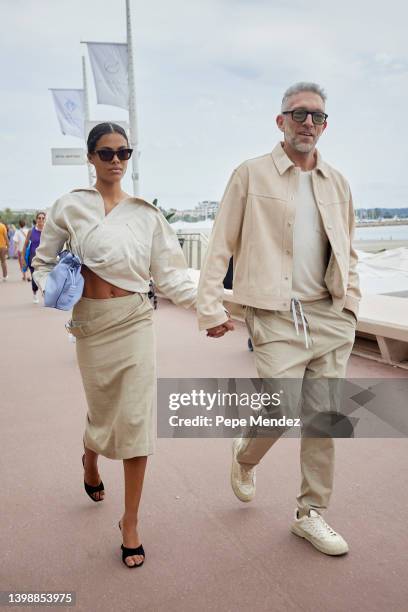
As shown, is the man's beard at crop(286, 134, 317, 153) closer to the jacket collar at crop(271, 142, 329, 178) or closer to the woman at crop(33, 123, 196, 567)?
the jacket collar at crop(271, 142, 329, 178)

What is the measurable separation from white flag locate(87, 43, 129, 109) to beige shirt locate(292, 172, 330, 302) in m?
12.5

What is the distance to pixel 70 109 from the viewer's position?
1897cm

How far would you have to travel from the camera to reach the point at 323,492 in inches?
116

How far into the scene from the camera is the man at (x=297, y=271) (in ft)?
9.39

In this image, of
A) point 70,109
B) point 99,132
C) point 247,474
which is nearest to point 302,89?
point 99,132

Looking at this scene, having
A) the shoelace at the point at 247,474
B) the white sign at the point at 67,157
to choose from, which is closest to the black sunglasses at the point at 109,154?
the shoelace at the point at 247,474

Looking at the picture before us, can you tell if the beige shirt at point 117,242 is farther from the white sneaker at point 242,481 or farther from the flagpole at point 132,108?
the flagpole at point 132,108

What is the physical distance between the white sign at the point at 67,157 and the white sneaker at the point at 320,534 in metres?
13.5

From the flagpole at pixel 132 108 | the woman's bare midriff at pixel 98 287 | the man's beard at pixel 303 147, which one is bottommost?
the woman's bare midriff at pixel 98 287

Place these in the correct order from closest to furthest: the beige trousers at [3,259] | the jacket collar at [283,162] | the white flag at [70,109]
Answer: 1. the jacket collar at [283,162]
2. the beige trousers at [3,259]
3. the white flag at [70,109]

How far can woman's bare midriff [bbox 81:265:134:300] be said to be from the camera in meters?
2.85

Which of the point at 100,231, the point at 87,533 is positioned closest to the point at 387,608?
the point at 87,533

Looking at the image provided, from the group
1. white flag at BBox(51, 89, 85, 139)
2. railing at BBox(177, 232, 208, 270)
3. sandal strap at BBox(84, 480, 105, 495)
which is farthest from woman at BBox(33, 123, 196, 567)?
white flag at BBox(51, 89, 85, 139)

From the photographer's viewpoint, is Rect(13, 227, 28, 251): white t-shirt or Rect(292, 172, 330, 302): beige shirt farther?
Rect(13, 227, 28, 251): white t-shirt
